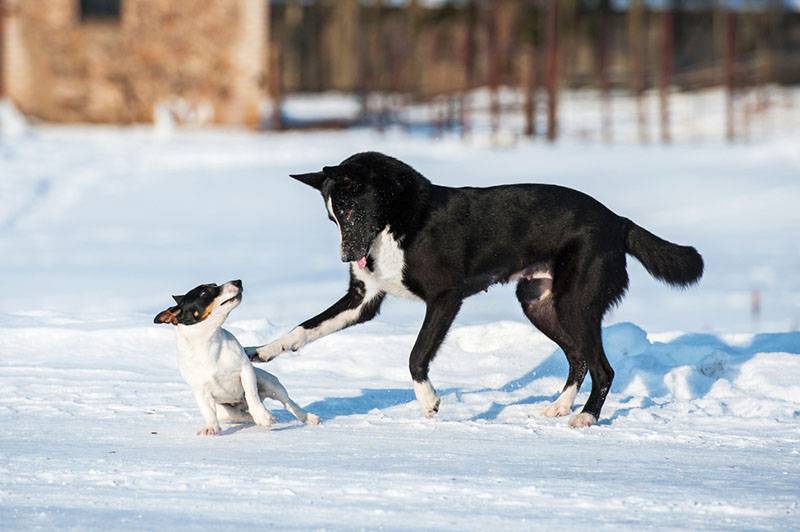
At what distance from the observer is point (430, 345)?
267 inches

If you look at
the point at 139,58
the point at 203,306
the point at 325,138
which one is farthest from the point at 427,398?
the point at 139,58

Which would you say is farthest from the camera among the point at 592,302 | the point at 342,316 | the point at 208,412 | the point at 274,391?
the point at 342,316

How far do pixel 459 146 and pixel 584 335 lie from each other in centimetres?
2307

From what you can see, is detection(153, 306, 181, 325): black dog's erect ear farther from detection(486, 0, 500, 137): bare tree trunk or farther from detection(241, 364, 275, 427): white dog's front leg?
detection(486, 0, 500, 137): bare tree trunk

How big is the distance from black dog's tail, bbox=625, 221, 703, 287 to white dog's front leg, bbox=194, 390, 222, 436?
2.39 metres

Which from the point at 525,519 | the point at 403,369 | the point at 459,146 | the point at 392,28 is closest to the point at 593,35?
the point at 392,28

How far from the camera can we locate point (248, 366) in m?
6.29

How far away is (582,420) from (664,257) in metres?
1.08

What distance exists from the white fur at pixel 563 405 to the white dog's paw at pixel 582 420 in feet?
0.89

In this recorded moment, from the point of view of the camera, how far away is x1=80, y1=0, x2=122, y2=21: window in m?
39.8

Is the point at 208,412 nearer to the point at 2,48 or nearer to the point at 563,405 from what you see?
the point at 563,405

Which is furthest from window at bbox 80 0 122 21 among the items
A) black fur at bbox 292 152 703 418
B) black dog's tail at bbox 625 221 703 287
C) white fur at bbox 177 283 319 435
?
white fur at bbox 177 283 319 435

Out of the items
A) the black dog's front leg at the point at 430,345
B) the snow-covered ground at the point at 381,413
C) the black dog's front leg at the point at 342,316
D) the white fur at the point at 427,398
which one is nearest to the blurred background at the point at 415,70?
the snow-covered ground at the point at 381,413

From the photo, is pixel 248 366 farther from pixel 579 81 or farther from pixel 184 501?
pixel 579 81
